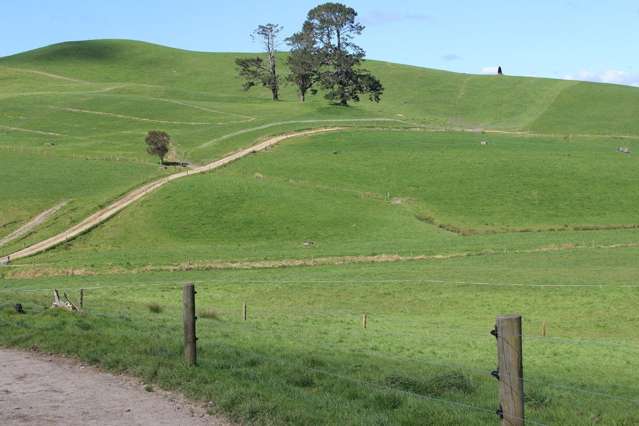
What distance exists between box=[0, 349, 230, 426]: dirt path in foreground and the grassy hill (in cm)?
55

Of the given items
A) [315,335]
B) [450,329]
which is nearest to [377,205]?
[450,329]

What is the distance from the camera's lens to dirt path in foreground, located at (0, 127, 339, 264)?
61.8m

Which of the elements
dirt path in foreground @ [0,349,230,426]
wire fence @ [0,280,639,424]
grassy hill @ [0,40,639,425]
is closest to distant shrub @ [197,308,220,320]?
grassy hill @ [0,40,639,425]

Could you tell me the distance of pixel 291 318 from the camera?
3569 cm

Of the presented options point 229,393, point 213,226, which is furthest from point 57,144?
point 229,393

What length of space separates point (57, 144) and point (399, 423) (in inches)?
3916

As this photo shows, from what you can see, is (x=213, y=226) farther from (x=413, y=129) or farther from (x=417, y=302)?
(x=413, y=129)

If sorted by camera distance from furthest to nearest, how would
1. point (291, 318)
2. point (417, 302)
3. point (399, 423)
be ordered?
point (417, 302), point (291, 318), point (399, 423)

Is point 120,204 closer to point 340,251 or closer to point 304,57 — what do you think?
point 340,251

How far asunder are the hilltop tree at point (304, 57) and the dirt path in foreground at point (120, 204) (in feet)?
138

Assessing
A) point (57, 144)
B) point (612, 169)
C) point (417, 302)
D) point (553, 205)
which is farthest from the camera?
point (57, 144)

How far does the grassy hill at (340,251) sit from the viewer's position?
Answer: 17.0 m

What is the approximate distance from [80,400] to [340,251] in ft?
143

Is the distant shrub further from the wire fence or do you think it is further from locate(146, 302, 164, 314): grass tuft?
locate(146, 302, 164, 314): grass tuft
